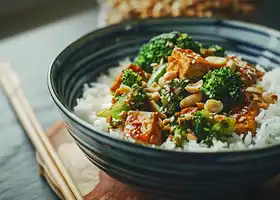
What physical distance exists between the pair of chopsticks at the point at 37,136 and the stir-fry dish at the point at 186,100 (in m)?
0.29

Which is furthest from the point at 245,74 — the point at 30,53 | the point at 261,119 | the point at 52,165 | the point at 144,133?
the point at 30,53

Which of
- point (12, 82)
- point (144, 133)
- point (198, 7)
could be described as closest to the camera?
point (144, 133)

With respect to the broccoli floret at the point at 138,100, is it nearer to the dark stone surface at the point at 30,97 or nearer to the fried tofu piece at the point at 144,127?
the fried tofu piece at the point at 144,127

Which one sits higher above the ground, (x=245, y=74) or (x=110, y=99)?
(x=245, y=74)

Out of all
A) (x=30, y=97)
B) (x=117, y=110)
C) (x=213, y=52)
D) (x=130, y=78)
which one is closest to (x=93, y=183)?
(x=117, y=110)

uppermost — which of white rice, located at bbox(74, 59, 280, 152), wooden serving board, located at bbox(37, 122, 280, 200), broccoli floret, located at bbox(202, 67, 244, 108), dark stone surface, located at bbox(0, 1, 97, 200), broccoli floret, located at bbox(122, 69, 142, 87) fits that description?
broccoli floret, located at bbox(202, 67, 244, 108)

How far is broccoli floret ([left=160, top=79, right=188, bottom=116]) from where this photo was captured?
176 centimetres

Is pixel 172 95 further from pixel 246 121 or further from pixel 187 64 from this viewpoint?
pixel 246 121

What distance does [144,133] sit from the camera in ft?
5.27

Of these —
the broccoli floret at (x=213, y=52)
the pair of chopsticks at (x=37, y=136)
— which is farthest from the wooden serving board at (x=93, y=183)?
the broccoli floret at (x=213, y=52)

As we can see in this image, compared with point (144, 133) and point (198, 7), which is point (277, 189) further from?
point (198, 7)

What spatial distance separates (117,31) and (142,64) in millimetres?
297

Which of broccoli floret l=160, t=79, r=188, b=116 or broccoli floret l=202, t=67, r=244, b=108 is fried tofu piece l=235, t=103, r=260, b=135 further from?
broccoli floret l=160, t=79, r=188, b=116

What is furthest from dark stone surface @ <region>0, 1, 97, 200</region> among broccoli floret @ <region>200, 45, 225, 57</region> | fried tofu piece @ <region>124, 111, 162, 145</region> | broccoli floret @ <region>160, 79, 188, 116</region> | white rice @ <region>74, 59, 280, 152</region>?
broccoli floret @ <region>200, 45, 225, 57</region>
